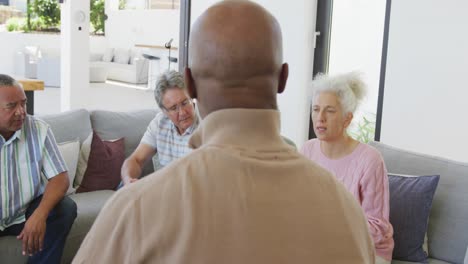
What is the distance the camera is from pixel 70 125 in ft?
11.5

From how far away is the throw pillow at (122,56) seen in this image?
46.8 feet

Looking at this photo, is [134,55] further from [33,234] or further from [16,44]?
[33,234]

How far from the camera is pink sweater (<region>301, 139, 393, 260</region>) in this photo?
2447 millimetres

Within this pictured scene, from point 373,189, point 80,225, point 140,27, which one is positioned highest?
point 140,27

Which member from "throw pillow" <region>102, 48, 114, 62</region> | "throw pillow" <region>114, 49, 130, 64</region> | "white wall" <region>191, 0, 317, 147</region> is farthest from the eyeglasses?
"throw pillow" <region>102, 48, 114, 62</region>

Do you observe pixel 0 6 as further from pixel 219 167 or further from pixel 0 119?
pixel 219 167

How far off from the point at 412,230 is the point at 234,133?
2043 millimetres

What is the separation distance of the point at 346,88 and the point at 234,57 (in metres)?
1.90

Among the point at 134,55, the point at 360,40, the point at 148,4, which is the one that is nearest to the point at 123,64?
the point at 134,55

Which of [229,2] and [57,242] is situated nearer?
[229,2]

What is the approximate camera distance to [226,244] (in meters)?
0.80

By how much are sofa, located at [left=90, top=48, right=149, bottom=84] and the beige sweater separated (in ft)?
42.0

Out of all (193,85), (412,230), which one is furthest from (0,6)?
(193,85)

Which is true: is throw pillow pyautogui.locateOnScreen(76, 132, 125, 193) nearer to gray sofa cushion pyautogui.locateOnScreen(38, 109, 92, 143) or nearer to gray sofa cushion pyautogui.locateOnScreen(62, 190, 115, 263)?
gray sofa cushion pyautogui.locateOnScreen(38, 109, 92, 143)
